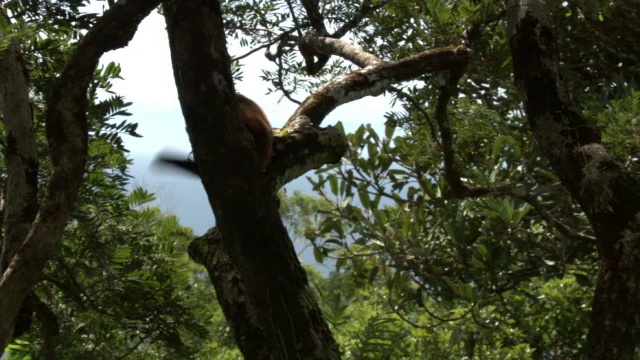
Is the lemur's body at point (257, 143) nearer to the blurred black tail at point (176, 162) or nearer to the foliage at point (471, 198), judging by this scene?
the blurred black tail at point (176, 162)

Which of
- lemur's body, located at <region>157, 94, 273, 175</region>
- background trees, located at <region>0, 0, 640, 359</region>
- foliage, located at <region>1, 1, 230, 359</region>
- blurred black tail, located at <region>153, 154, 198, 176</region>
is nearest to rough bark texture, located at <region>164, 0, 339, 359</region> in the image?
background trees, located at <region>0, 0, 640, 359</region>

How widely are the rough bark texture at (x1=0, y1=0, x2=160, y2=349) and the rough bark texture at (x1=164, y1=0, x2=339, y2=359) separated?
17 centimetres

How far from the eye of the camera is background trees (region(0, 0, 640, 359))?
1.99m

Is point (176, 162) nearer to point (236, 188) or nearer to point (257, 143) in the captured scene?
point (257, 143)

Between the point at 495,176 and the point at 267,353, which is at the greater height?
the point at 495,176

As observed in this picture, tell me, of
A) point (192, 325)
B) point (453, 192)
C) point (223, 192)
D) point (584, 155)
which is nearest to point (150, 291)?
point (192, 325)

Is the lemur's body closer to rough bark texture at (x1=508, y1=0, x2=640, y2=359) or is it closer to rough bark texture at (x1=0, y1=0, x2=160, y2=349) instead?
rough bark texture at (x1=0, y1=0, x2=160, y2=349)

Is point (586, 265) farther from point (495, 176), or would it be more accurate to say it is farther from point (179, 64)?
point (179, 64)

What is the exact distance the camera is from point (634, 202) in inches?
83.3

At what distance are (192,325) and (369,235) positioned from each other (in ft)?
2.80

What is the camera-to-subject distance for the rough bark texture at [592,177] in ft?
6.53

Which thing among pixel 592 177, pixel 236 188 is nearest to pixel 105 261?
pixel 236 188

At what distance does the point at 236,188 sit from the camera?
1.96 meters

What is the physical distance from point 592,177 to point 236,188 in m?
0.94
